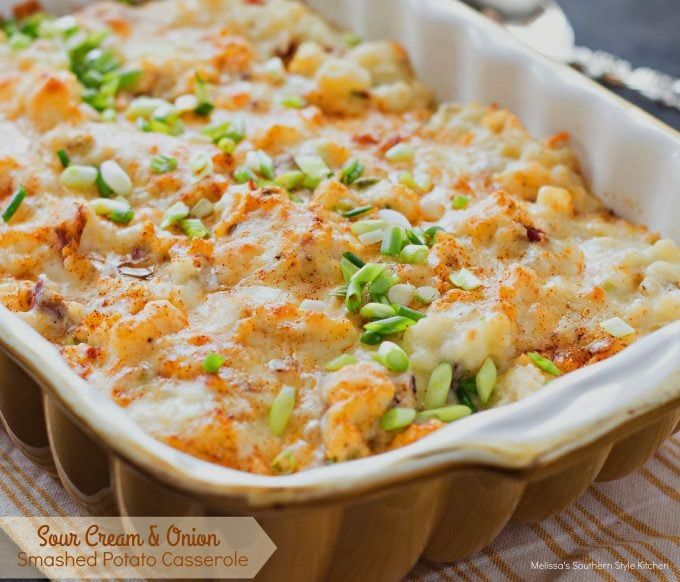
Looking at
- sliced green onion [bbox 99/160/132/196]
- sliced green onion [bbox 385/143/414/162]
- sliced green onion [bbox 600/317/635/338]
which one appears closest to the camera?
sliced green onion [bbox 600/317/635/338]

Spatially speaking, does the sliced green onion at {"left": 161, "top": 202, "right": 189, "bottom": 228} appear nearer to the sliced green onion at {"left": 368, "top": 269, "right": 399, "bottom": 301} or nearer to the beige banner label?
the sliced green onion at {"left": 368, "top": 269, "right": 399, "bottom": 301}

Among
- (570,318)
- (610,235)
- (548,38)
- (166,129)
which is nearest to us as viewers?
(570,318)

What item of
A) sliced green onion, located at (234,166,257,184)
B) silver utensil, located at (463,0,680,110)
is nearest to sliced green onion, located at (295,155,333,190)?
sliced green onion, located at (234,166,257,184)

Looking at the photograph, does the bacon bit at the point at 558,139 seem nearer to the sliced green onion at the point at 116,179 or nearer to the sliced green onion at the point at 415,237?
the sliced green onion at the point at 415,237

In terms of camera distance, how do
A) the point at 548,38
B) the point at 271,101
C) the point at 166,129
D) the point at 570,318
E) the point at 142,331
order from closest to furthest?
the point at 142,331 → the point at 570,318 → the point at 166,129 → the point at 271,101 → the point at 548,38

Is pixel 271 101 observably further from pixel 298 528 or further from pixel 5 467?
pixel 298 528

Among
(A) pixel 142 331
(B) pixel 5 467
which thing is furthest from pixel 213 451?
(B) pixel 5 467

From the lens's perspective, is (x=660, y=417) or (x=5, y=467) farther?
(x=5, y=467)

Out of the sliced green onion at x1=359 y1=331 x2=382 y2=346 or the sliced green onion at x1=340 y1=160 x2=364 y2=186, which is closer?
the sliced green onion at x1=359 y1=331 x2=382 y2=346

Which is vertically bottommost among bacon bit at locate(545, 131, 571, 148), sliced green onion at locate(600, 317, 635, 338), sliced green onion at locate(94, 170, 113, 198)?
sliced green onion at locate(94, 170, 113, 198)
